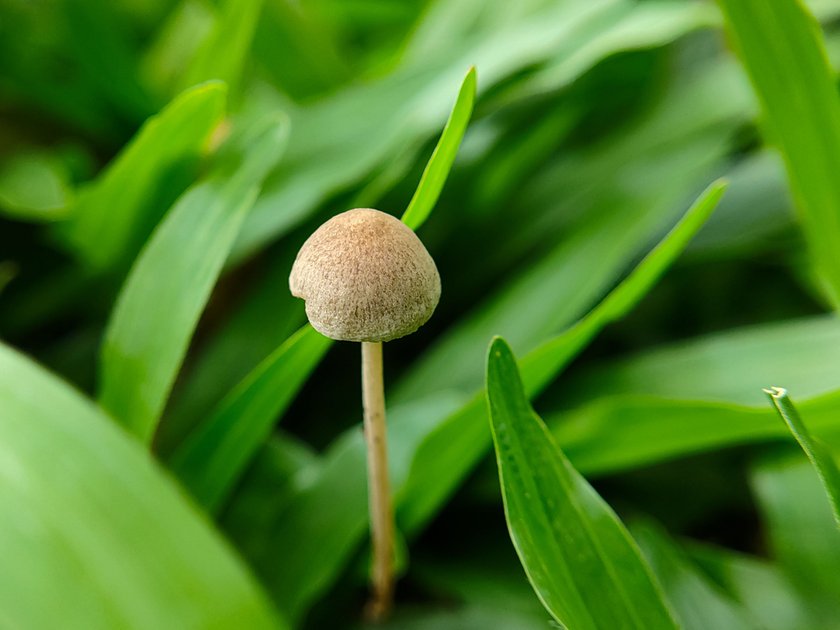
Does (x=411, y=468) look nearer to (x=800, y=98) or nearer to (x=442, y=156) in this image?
(x=442, y=156)

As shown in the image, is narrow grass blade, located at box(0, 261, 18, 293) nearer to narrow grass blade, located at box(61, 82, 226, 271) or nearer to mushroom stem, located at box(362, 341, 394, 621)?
narrow grass blade, located at box(61, 82, 226, 271)

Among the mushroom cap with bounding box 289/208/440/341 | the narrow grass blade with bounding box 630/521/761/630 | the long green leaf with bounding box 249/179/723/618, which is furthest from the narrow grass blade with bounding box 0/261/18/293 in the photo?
the narrow grass blade with bounding box 630/521/761/630

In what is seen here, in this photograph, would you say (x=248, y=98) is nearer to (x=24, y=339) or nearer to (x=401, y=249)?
(x=24, y=339)

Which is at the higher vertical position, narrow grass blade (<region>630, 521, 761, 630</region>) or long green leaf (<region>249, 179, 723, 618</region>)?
long green leaf (<region>249, 179, 723, 618</region>)

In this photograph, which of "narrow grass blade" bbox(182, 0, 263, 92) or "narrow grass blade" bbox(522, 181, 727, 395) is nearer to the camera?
"narrow grass blade" bbox(522, 181, 727, 395)

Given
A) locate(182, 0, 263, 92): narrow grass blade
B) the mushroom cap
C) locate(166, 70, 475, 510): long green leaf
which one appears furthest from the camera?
locate(182, 0, 263, 92): narrow grass blade

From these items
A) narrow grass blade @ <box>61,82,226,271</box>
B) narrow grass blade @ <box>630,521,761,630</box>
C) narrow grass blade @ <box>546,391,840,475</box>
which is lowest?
narrow grass blade @ <box>630,521,761,630</box>

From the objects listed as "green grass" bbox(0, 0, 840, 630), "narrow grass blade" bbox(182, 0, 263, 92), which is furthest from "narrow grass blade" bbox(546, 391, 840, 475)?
"narrow grass blade" bbox(182, 0, 263, 92)

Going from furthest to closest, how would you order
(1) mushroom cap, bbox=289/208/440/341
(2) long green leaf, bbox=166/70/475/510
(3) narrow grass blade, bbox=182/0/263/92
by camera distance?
(3) narrow grass blade, bbox=182/0/263/92 < (2) long green leaf, bbox=166/70/475/510 < (1) mushroom cap, bbox=289/208/440/341
